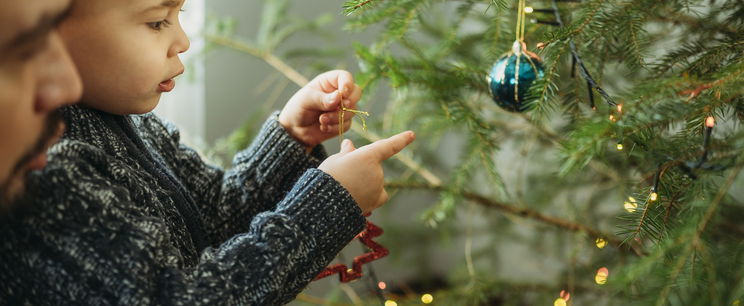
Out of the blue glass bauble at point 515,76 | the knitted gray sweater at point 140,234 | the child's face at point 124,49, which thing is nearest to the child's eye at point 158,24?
the child's face at point 124,49

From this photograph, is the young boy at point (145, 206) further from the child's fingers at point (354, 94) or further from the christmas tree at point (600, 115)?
the christmas tree at point (600, 115)

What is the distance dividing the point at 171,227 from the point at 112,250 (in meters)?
0.15

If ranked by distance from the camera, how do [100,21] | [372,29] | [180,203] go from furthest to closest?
[372,29], [180,203], [100,21]

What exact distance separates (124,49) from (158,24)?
5 centimetres

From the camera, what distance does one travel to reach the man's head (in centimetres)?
43

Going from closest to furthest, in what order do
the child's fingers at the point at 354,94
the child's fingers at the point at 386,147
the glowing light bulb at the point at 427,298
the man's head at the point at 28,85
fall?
the man's head at the point at 28,85, the child's fingers at the point at 386,147, the child's fingers at the point at 354,94, the glowing light bulb at the point at 427,298

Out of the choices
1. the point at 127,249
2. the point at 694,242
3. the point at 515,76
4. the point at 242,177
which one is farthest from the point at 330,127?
the point at 694,242

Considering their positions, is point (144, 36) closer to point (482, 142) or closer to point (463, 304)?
point (482, 142)

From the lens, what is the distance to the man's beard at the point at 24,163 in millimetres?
461

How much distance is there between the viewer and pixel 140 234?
54cm

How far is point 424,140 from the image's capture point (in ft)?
4.87

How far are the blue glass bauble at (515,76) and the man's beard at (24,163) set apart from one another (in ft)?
1.42

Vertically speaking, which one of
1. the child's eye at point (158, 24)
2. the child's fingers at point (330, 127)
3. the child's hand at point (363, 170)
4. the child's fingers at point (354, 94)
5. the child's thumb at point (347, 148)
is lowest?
the child's hand at point (363, 170)

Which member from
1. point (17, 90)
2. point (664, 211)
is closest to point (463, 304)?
point (664, 211)
